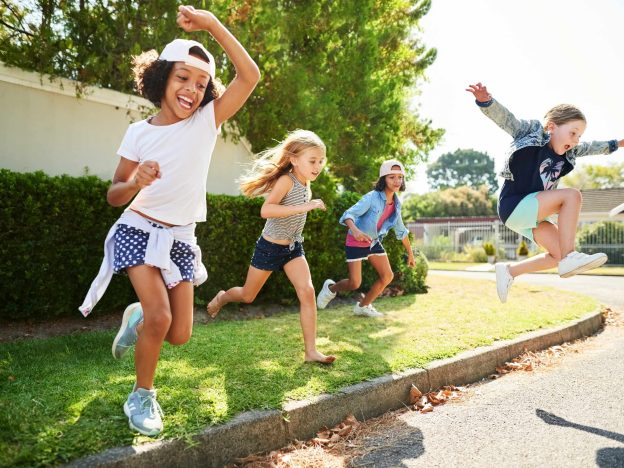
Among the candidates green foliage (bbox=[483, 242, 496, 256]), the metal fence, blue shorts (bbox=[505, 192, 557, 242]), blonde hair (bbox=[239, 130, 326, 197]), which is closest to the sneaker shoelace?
blonde hair (bbox=[239, 130, 326, 197])

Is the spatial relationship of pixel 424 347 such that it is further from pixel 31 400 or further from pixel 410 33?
pixel 410 33

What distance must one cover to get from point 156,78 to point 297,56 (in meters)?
7.87

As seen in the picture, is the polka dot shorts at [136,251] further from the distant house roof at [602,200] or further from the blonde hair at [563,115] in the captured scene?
the distant house roof at [602,200]

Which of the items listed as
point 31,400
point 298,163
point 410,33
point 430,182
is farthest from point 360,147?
point 430,182

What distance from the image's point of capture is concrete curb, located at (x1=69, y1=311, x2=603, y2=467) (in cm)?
235

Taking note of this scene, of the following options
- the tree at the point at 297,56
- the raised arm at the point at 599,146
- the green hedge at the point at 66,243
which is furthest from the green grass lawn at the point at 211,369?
the tree at the point at 297,56

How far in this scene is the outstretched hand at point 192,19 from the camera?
8.46 ft

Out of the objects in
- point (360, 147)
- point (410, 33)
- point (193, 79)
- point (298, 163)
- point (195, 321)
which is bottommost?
point (195, 321)

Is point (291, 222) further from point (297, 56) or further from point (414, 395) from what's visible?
point (297, 56)

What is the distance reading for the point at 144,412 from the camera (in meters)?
2.54

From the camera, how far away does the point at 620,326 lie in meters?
6.82

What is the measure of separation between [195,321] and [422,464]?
4.18m

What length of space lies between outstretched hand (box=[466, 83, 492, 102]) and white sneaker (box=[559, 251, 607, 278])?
1.45 m

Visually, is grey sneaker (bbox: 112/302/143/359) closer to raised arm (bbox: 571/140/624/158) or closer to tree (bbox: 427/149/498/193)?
raised arm (bbox: 571/140/624/158)
